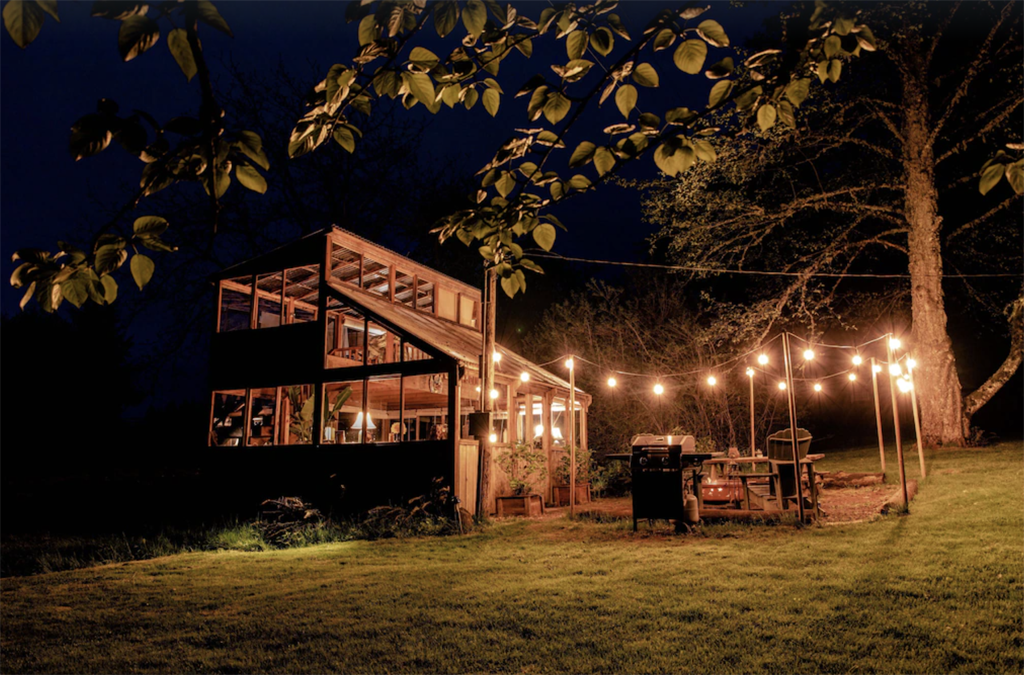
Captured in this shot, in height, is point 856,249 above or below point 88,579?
above

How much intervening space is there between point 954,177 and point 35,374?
31.8 m

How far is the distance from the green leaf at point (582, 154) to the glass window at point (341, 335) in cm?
1291

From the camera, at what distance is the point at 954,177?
680 inches

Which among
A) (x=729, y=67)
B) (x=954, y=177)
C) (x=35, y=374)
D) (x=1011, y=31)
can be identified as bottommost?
(x=729, y=67)

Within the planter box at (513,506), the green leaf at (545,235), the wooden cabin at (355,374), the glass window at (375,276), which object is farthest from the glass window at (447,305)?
the green leaf at (545,235)

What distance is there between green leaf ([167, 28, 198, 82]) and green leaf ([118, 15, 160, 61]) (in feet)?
0.16

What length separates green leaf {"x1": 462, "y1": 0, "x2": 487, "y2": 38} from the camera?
6.14 feet

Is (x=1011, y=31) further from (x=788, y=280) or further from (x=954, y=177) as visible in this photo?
(x=788, y=280)

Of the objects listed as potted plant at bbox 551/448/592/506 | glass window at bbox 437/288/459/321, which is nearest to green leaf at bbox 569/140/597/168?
potted plant at bbox 551/448/592/506

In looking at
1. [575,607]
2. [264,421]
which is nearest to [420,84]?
[575,607]

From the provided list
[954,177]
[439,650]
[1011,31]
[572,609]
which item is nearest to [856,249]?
[954,177]

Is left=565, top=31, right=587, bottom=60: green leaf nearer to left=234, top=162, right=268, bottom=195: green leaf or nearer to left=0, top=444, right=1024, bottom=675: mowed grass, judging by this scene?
left=234, top=162, right=268, bottom=195: green leaf

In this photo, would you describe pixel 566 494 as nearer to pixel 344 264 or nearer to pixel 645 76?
pixel 344 264

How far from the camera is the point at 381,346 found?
53.1ft
